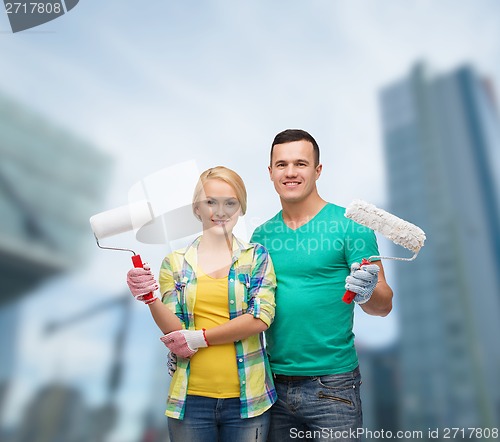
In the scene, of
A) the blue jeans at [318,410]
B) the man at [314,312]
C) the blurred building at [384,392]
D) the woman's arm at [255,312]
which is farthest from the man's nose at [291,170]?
the blurred building at [384,392]

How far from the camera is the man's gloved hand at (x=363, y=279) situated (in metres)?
1.08

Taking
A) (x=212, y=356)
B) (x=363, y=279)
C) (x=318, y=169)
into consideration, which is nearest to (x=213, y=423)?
(x=212, y=356)

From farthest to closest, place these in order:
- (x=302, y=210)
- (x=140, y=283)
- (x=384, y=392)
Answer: (x=384, y=392), (x=302, y=210), (x=140, y=283)

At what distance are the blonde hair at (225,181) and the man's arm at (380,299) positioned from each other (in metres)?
0.37

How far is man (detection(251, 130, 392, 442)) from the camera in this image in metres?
1.15

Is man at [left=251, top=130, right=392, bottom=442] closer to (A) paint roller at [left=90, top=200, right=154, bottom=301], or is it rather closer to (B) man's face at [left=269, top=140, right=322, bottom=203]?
(B) man's face at [left=269, top=140, right=322, bottom=203]

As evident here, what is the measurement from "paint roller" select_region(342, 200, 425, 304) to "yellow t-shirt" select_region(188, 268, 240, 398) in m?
0.37

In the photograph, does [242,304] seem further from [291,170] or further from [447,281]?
[447,281]

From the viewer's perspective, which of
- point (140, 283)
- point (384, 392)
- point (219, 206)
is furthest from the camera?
point (384, 392)

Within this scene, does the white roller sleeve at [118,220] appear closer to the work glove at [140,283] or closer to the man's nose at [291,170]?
the work glove at [140,283]

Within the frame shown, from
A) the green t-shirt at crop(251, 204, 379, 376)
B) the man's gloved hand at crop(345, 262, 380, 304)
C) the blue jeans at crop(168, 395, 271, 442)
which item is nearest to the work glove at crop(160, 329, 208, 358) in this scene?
the blue jeans at crop(168, 395, 271, 442)

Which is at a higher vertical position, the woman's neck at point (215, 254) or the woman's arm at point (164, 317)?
the woman's neck at point (215, 254)

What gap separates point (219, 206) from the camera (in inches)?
46.3

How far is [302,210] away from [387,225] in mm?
233
